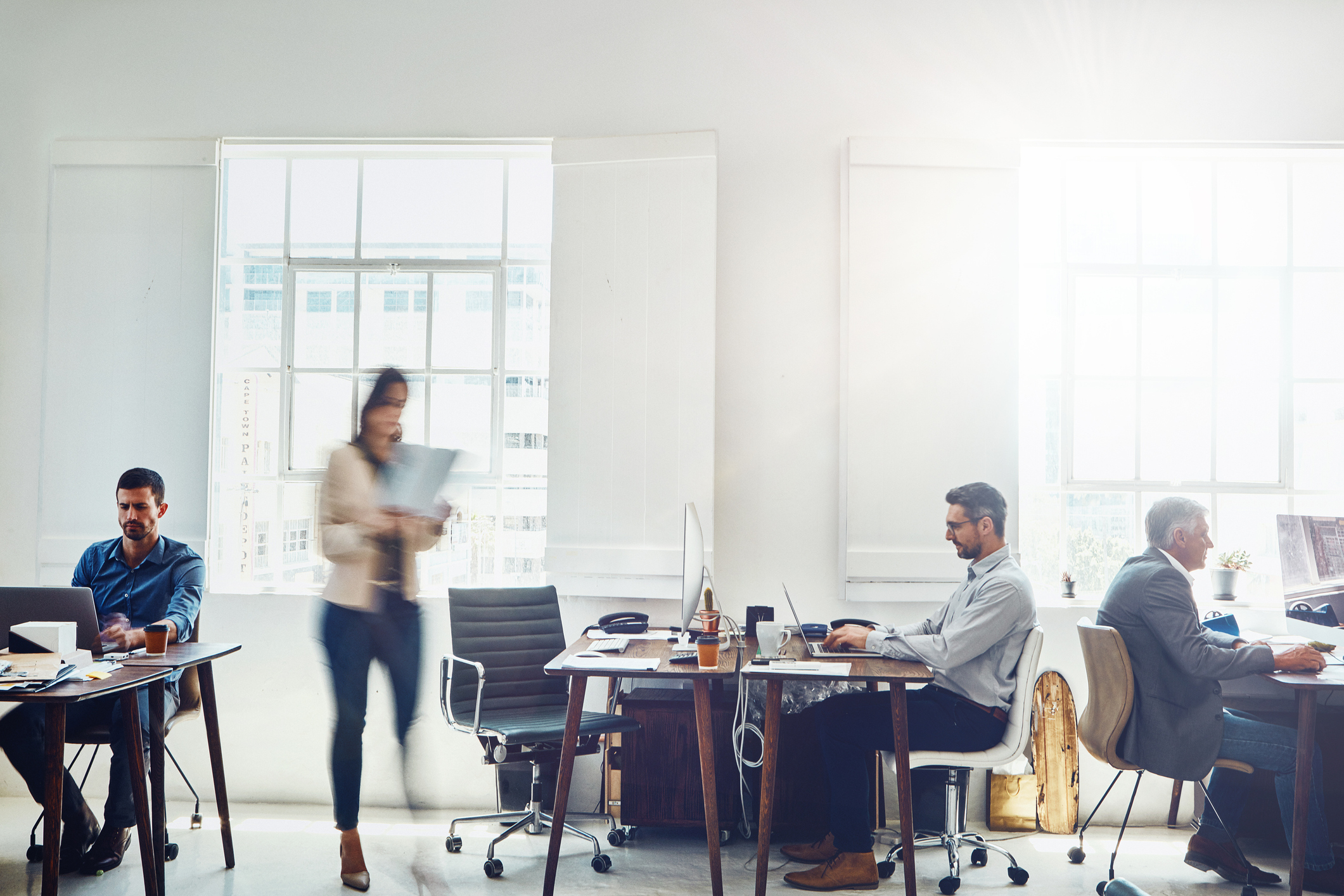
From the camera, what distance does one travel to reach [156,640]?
10.2ft

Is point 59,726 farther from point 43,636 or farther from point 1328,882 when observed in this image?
point 1328,882

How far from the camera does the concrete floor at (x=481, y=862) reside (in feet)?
10.8

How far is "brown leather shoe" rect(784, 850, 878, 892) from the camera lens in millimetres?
3270

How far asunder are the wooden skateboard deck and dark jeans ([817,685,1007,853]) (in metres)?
0.87

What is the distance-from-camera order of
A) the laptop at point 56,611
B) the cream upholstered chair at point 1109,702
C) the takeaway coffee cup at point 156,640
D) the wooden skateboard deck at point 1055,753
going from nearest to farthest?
the laptop at point 56,611
the takeaway coffee cup at point 156,640
the cream upholstered chair at point 1109,702
the wooden skateboard deck at point 1055,753

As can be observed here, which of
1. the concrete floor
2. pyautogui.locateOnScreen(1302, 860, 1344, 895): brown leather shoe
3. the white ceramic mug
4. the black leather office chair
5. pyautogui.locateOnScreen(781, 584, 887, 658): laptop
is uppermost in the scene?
the white ceramic mug

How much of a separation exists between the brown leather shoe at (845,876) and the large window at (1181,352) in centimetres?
192

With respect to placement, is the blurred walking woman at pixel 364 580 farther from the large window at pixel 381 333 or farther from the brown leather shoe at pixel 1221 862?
the brown leather shoe at pixel 1221 862

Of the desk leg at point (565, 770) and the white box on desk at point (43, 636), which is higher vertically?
the white box on desk at point (43, 636)

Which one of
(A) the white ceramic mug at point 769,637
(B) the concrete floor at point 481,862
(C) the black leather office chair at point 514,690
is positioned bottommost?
(B) the concrete floor at point 481,862

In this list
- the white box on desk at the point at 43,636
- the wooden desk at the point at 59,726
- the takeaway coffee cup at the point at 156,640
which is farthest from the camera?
the takeaway coffee cup at the point at 156,640

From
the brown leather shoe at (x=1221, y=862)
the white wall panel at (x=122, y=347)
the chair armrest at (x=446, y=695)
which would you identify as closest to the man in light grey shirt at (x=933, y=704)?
the brown leather shoe at (x=1221, y=862)

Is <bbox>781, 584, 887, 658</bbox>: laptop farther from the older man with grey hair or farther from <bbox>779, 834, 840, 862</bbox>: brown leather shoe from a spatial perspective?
the older man with grey hair

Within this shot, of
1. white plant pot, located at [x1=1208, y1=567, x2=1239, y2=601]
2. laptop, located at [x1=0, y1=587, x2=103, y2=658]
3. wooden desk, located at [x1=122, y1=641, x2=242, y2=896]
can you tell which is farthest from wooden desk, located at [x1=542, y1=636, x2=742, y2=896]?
white plant pot, located at [x1=1208, y1=567, x2=1239, y2=601]
